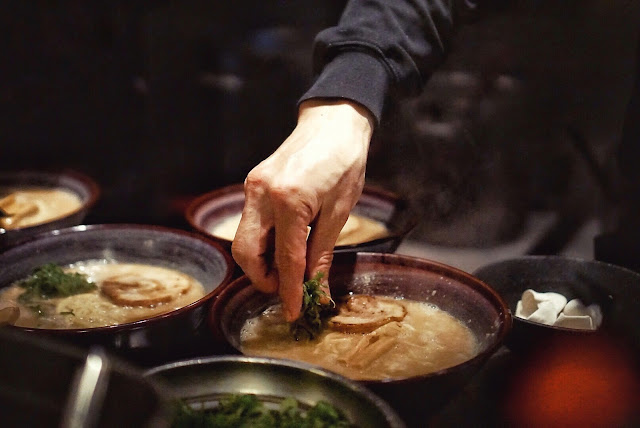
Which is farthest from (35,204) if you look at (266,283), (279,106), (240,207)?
(266,283)

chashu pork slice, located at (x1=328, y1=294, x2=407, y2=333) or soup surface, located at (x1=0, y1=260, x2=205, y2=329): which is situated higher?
chashu pork slice, located at (x1=328, y1=294, x2=407, y2=333)

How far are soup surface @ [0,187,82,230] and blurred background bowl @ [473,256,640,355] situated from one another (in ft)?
4.93

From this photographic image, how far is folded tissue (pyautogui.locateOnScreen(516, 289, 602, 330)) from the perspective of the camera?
1.74 metres

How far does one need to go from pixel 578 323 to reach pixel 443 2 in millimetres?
1106

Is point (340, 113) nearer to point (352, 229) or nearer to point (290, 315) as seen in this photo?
point (290, 315)

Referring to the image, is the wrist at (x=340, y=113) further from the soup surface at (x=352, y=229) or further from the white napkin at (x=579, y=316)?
the white napkin at (x=579, y=316)

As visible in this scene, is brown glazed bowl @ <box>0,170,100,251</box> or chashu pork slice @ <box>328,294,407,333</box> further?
brown glazed bowl @ <box>0,170,100,251</box>

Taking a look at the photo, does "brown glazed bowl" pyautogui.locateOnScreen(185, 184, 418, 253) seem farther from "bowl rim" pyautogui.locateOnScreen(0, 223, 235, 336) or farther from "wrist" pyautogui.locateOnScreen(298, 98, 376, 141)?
"wrist" pyautogui.locateOnScreen(298, 98, 376, 141)

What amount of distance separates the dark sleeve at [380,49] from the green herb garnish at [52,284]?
0.86 meters

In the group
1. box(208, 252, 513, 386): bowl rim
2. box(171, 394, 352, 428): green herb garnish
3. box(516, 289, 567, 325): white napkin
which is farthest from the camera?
box(516, 289, 567, 325): white napkin

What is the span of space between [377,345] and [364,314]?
15cm

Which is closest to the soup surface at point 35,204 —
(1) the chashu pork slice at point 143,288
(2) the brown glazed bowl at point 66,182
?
(2) the brown glazed bowl at point 66,182

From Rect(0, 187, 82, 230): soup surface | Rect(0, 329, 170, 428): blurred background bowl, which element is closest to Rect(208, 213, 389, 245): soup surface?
Rect(0, 187, 82, 230): soup surface

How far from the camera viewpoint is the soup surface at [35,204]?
7.81 ft
